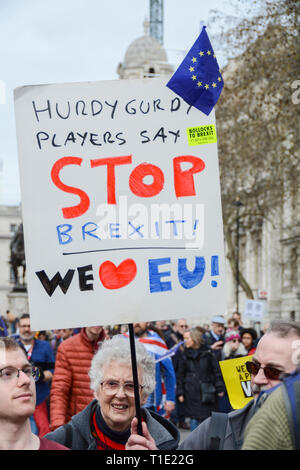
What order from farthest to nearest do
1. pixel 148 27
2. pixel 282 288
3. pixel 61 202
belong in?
pixel 148 27 → pixel 282 288 → pixel 61 202

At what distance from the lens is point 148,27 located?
125m

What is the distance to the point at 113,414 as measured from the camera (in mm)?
3639

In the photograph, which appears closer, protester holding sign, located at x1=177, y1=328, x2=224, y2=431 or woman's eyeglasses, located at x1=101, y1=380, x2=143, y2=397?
woman's eyeglasses, located at x1=101, y1=380, x2=143, y2=397

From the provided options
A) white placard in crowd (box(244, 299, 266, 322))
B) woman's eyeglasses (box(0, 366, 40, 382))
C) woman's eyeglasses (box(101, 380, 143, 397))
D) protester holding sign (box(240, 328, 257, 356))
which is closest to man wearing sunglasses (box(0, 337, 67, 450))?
woman's eyeglasses (box(0, 366, 40, 382))

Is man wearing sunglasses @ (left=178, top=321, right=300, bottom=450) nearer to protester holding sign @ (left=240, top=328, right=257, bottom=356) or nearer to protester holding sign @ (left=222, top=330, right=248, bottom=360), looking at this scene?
protester holding sign @ (left=222, top=330, right=248, bottom=360)

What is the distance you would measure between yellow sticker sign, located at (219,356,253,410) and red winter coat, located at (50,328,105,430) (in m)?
2.00

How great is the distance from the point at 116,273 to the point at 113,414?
2.39ft

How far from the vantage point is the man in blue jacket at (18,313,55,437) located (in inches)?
306

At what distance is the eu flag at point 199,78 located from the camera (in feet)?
11.2

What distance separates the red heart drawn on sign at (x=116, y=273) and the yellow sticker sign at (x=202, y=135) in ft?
1.85

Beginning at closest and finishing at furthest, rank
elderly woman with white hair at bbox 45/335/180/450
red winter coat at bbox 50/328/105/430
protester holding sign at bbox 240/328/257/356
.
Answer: elderly woman with white hair at bbox 45/335/180/450, red winter coat at bbox 50/328/105/430, protester holding sign at bbox 240/328/257/356

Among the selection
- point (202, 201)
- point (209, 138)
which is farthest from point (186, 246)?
point (209, 138)

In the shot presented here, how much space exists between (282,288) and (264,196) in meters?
19.5
